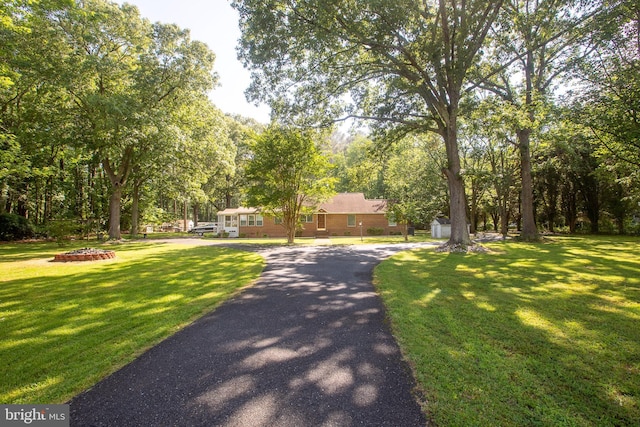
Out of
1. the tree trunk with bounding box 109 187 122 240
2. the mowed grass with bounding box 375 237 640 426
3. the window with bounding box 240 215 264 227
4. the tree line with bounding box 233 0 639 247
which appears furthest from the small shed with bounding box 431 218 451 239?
the tree trunk with bounding box 109 187 122 240

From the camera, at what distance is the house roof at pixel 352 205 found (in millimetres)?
32031

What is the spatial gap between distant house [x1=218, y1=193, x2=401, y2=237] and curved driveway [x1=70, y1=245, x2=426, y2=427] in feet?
86.0

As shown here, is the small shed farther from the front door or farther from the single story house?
the front door

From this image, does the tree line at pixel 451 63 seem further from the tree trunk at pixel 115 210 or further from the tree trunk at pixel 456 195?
the tree trunk at pixel 115 210

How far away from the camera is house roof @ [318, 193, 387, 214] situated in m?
32.0

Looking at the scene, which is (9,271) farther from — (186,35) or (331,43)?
(186,35)

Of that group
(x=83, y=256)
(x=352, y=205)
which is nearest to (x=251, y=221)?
(x=352, y=205)

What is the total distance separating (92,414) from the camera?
265 cm

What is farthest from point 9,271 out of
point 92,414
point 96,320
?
point 92,414

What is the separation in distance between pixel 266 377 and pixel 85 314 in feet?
14.2

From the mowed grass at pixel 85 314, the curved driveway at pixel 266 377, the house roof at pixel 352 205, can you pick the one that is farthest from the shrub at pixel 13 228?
the curved driveway at pixel 266 377

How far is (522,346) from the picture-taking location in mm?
3850

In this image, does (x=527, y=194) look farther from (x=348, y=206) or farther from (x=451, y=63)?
(x=348, y=206)

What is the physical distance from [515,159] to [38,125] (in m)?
36.4
